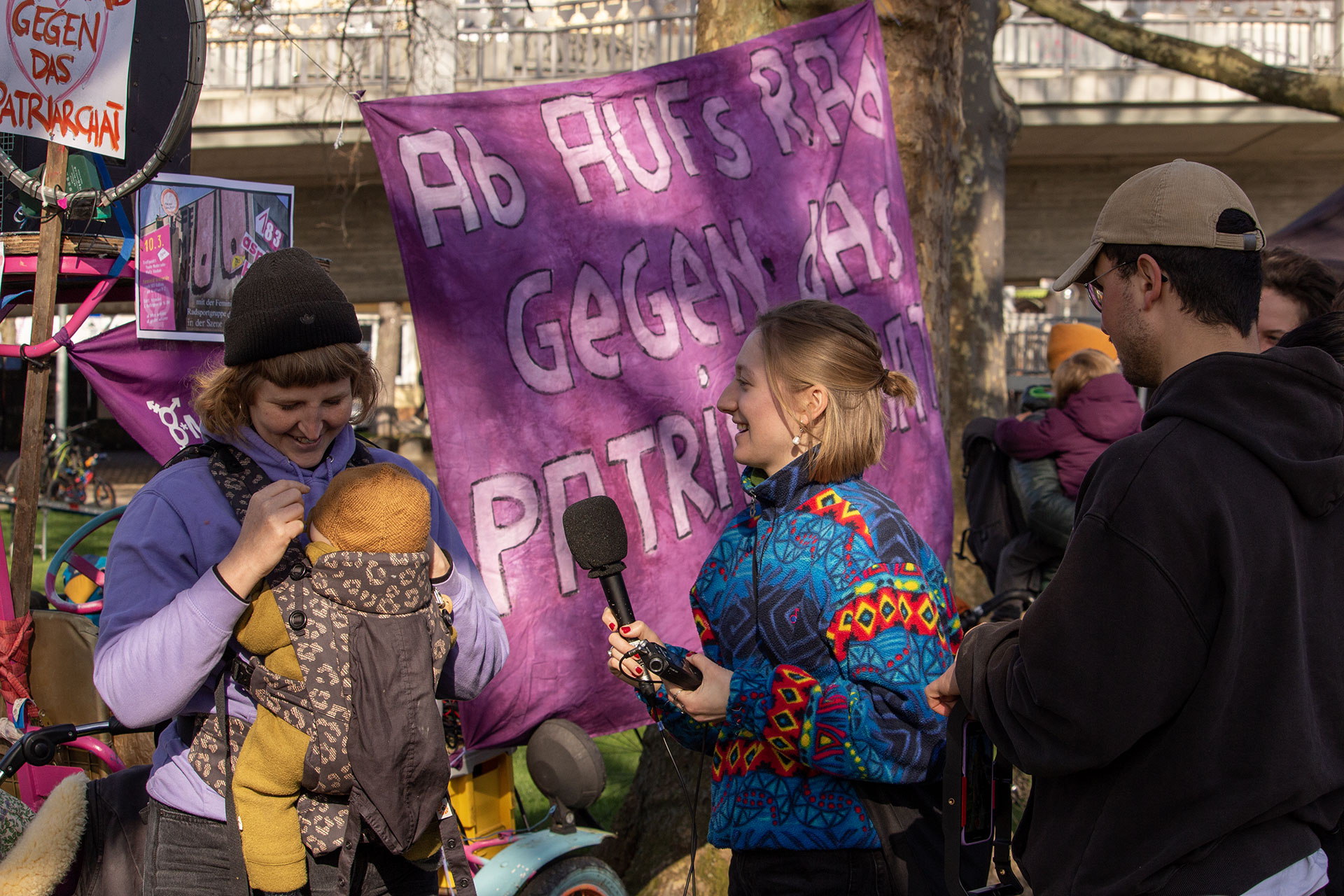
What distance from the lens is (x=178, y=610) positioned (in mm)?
1903

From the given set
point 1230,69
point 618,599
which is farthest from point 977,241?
point 618,599

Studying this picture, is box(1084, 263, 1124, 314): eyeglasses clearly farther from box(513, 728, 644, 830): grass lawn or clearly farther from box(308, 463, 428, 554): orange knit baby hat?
box(513, 728, 644, 830): grass lawn

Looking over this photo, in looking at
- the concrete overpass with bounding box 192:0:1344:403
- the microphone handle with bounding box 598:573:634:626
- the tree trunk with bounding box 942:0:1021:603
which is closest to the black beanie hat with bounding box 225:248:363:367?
the microphone handle with bounding box 598:573:634:626

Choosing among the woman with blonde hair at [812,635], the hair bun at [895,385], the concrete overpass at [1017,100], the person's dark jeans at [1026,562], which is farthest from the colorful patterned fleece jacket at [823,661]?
the concrete overpass at [1017,100]

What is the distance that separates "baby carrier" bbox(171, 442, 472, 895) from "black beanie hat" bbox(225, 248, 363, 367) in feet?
1.44

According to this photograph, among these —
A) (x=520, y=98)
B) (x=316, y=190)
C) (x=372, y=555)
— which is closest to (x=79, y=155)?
(x=520, y=98)

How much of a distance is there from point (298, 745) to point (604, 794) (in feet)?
12.0

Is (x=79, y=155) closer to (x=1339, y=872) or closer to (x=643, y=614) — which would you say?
(x=643, y=614)

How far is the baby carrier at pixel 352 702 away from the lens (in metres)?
1.93

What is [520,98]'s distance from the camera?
3.47 meters

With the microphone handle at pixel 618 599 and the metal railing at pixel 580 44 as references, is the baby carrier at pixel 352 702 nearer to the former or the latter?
the microphone handle at pixel 618 599

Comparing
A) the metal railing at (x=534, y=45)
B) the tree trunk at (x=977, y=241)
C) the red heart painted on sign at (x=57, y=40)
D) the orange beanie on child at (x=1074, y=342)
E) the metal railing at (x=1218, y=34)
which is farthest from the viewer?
the metal railing at (x=1218, y=34)

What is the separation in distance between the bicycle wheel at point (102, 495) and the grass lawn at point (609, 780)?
1221cm

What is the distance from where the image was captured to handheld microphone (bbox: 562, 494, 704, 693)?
1.99 m
